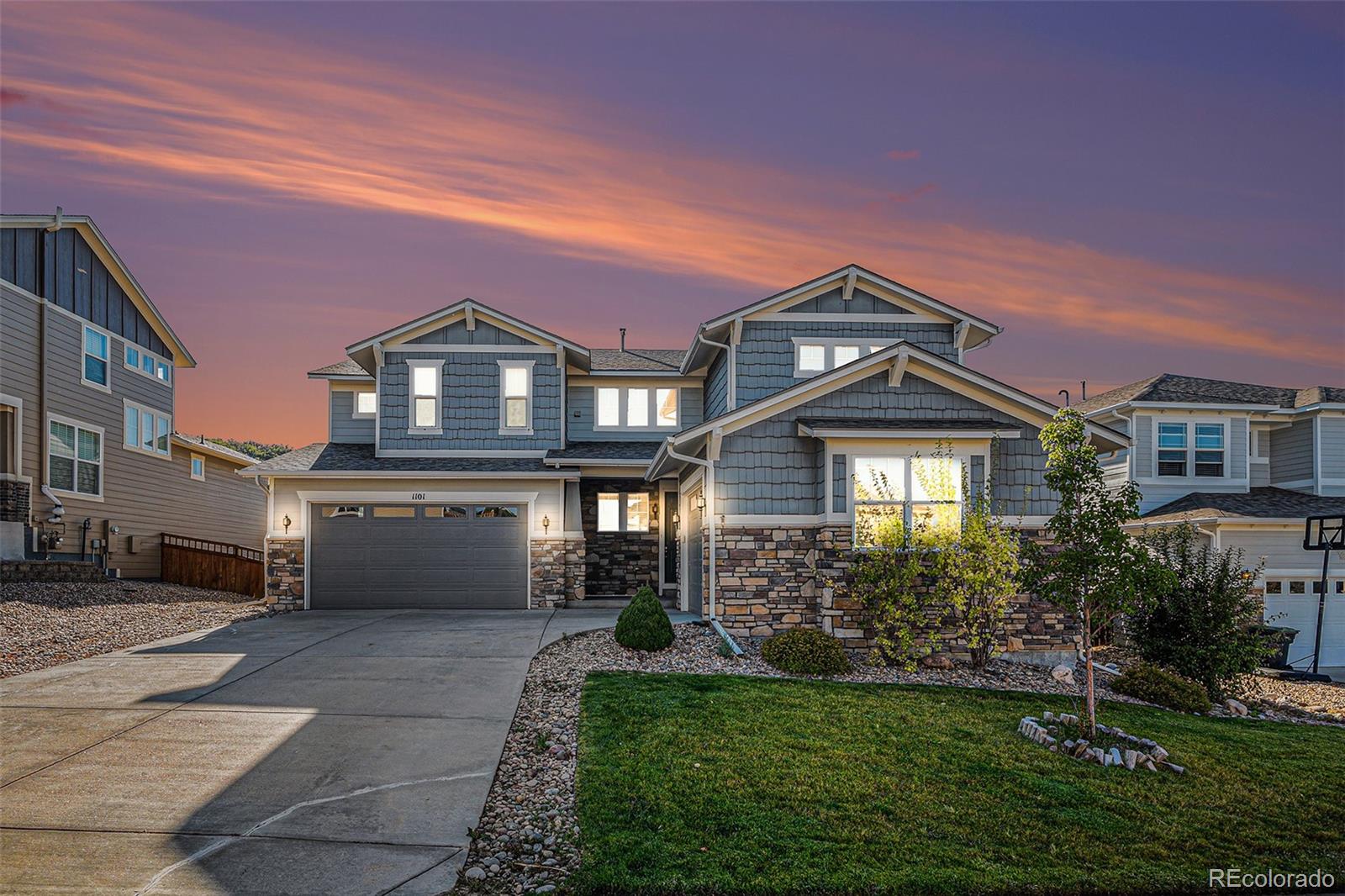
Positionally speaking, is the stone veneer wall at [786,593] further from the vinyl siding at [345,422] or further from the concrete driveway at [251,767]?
the vinyl siding at [345,422]

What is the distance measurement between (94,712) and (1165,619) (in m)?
13.5

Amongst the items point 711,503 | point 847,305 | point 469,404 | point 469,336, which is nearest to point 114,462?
point 469,404

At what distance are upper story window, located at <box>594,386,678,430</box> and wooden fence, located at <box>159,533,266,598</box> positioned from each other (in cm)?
879

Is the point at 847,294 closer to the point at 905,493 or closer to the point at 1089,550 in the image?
the point at 905,493

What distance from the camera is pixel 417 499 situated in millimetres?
17141

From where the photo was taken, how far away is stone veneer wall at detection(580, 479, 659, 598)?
19.2 m

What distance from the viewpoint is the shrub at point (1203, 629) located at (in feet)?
38.4

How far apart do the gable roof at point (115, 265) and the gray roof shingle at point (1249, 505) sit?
2666 cm

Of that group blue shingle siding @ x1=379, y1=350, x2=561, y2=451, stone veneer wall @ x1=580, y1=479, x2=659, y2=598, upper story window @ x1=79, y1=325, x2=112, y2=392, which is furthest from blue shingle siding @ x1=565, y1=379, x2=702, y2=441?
upper story window @ x1=79, y1=325, x2=112, y2=392

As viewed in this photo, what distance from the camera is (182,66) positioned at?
13.0m

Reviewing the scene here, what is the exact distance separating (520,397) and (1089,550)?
1314 centimetres

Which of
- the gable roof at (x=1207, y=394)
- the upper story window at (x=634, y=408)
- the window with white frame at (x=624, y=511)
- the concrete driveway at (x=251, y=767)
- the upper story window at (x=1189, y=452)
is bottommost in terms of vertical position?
the concrete driveway at (x=251, y=767)

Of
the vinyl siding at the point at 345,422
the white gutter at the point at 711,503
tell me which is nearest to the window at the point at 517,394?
the vinyl siding at the point at 345,422

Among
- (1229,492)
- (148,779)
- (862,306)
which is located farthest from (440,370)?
(1229,492)
